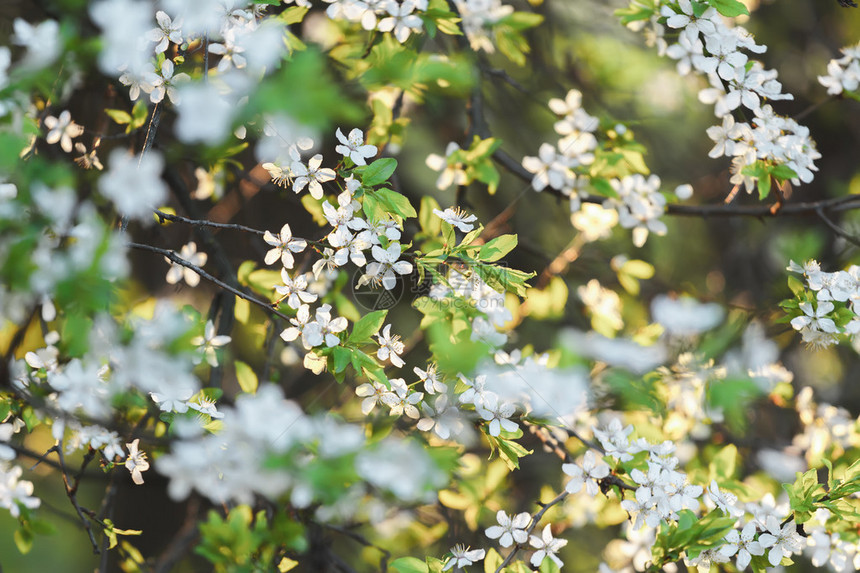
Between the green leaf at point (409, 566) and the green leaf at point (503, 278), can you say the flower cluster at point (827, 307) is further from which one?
the green leaf at point (409, 566)

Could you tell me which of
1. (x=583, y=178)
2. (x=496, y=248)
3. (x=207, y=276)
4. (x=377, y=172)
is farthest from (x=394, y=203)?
(x=583, y=178)

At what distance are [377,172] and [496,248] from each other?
0.26 metres

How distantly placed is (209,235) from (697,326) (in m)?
1.40

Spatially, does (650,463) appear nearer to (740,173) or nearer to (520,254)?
(740,173)

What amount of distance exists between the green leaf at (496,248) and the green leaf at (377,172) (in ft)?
0.72

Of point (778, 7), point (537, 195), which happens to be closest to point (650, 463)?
point (537, 195)

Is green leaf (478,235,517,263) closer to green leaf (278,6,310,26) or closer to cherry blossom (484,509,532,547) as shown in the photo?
cherry blossom (484,509,532,547)

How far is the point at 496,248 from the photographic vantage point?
114 cm

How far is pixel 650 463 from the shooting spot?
1167mm

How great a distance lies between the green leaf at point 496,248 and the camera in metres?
1.12

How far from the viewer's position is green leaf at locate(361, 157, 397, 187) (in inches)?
43.9

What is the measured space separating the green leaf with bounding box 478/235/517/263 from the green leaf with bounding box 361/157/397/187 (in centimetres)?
22

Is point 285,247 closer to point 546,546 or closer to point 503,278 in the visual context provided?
point 503,278

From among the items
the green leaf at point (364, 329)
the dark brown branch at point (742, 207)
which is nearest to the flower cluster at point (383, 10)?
the dark brown branch at point (742, 207)
